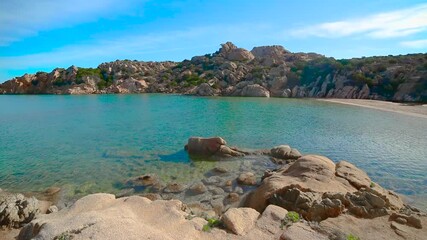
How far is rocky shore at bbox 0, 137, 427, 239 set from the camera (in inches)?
341

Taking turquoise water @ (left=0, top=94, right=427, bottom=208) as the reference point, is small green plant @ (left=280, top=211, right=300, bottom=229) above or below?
above

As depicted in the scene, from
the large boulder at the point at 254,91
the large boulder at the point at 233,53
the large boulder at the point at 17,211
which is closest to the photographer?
the large boulder at the point at 17,211

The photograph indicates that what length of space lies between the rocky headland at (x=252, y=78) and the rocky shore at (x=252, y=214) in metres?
65.7

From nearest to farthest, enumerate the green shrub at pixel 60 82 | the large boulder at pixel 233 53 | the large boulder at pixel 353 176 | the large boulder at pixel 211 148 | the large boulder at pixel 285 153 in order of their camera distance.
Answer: the large boulder at pixel 353 176 → the large boulder at pixel 285 153 → the large boulder at pixel 211 148 → the green shrub at pixel 60 82 → the large boulder at pixel 233 53

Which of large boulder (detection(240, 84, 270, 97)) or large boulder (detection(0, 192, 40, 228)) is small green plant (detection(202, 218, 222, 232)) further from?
large boulder (detection(240, 84, 270, 97))

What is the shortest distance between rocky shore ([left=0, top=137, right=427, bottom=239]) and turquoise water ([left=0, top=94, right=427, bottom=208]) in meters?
3.61

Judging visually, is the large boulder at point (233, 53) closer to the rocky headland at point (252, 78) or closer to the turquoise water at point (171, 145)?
the rocky headland at point (252, 78)

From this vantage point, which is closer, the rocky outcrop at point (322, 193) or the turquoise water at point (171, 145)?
the rocky outcrop at point (322, 193)

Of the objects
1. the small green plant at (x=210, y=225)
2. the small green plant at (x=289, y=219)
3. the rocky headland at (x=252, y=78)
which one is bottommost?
the small green plant at (x=289, y=219)

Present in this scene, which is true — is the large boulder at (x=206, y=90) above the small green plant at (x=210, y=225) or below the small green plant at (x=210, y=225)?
above

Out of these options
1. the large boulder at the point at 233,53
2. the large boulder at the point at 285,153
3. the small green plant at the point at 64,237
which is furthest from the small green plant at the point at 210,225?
the large boulder at the point at 233,53

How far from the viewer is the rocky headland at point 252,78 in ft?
241

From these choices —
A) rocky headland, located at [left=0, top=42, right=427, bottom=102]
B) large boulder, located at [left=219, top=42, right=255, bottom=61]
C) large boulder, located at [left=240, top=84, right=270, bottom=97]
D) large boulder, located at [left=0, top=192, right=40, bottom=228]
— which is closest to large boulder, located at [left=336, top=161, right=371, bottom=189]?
large boulder, located at [left=0, top=192, right=40, bottom=228]

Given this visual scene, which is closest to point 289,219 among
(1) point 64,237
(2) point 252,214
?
(2) point 252,214
